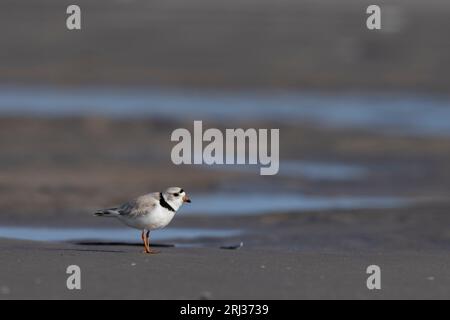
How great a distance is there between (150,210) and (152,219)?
80mm

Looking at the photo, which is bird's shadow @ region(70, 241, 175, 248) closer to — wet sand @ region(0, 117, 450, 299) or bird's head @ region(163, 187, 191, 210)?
wet sand @ region(0, 117, 450, 299)

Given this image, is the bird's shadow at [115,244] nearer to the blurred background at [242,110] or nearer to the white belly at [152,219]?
the white belly at [152,219]

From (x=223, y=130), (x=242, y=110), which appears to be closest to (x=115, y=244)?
(x=223, y=130)

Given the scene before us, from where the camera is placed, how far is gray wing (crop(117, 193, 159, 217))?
10562 mm

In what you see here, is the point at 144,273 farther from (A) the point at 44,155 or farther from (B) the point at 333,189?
(A) the point at 44,155

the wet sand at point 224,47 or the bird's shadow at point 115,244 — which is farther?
the wet sand at point 224,47

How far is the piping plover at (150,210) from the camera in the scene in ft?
34.6

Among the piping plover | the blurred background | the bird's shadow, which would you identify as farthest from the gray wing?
the blurred background

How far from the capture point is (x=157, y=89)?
26953 mm

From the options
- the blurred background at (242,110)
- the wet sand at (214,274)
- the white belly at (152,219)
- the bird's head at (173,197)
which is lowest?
the wet sand at (214,274)

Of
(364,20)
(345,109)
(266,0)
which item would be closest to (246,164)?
(345,109)

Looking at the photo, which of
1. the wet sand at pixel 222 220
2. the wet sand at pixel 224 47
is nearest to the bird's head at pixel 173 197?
the wet sand at pixel 222 220

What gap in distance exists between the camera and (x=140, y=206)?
10.6 m
